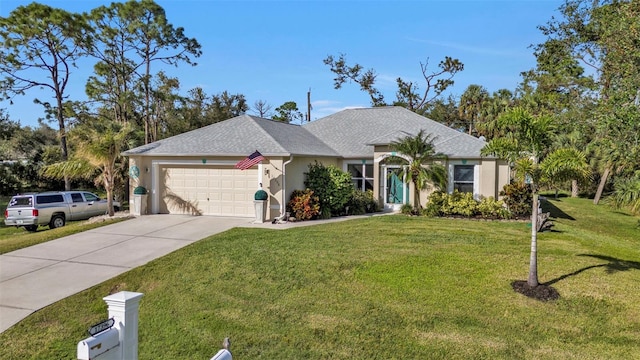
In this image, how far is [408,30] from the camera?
1745cm

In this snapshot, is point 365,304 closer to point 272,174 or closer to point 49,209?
point 272,174

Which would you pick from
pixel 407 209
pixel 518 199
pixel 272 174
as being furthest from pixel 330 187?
pixel 518 199

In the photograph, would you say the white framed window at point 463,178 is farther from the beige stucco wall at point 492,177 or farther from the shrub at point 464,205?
the shrub at point 464,205

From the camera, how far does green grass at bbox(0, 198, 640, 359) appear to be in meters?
5.88

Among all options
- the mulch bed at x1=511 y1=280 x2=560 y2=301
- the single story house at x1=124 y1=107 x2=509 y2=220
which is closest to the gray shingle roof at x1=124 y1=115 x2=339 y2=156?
the single story house at x1=124 y1=107 x2=509 y2=220

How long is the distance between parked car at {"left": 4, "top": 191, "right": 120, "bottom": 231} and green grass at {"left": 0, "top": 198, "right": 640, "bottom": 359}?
9.81m

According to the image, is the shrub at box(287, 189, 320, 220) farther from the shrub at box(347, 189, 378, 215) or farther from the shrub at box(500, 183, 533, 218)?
the shrub at box(500, 183, 533, 218)

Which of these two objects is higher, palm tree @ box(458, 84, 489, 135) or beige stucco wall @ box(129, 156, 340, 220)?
palm tree @ box(458, 84, 489, 135)

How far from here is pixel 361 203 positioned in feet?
55.7

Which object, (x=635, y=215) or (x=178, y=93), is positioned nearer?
(x=635, y=215)

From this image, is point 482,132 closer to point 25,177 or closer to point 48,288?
point 48,288

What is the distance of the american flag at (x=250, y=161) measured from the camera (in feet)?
47.0

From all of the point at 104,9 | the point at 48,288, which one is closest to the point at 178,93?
the point at 104,9

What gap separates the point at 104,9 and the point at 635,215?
3884 cm
